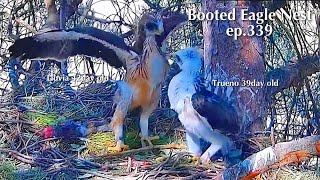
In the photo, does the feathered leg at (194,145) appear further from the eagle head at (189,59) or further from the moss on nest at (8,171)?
the moss on nest at (8,171)

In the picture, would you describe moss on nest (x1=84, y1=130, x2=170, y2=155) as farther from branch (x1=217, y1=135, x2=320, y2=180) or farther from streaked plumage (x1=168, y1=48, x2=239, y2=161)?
branch (x1=217, y1=135, x2=320, y2=180)

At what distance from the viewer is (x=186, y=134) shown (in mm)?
1848

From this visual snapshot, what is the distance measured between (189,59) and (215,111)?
0.60ft

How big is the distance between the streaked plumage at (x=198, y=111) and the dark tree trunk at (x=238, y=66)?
3cm

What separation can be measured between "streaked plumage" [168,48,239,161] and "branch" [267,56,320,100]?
0.16 m

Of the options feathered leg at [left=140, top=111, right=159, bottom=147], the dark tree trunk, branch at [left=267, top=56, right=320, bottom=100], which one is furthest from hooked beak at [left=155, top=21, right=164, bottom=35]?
branch at [left=267, top=56, right=320, bottom=100]

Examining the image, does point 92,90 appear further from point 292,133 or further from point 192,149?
point 292,133

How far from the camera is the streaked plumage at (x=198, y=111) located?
1.80 metres

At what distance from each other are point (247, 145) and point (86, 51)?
542 mm

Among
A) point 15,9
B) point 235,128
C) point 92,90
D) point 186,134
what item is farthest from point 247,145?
point 15,9

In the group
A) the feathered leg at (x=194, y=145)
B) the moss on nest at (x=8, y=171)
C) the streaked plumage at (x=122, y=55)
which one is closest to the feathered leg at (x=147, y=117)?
the streaked plumage at (x=122, y=55)

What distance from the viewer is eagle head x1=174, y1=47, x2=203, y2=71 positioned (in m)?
1.86

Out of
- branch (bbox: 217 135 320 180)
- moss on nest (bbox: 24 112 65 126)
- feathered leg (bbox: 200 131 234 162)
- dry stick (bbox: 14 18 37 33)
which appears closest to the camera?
branch (bbox: 217 135 320 180)

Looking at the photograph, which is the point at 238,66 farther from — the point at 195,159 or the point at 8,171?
the point at 8,171
